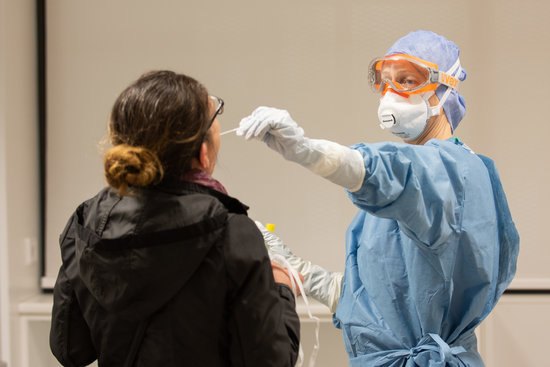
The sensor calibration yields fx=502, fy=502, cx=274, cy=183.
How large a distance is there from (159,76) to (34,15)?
5.88 feet

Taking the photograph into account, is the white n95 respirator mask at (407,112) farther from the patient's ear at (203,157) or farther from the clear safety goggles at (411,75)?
the patient's ear at (203,157)

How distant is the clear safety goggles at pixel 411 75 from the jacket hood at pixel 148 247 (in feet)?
2.23

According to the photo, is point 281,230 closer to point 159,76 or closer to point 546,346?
point 546,346

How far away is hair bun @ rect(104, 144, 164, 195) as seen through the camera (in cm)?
79

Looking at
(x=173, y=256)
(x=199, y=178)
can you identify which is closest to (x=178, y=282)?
(x=173, y=256)

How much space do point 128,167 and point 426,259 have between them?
68 cm

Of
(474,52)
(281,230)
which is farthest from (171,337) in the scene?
(474,52)

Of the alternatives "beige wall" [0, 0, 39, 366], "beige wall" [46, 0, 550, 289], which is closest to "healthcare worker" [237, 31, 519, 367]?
"beige wall" [46, 0, 550, 289]

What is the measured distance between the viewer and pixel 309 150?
2.95 feet

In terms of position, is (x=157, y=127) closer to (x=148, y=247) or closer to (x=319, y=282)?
(x=148, y=247)

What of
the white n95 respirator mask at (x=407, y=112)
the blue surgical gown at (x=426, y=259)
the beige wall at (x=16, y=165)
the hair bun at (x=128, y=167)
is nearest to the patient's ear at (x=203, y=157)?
the hair bun at (x=128, y=167)

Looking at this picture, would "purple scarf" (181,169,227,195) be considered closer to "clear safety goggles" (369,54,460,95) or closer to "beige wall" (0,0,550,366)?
"clear safety goggles" (369,54,460,95)

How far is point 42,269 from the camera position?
239 centimetres

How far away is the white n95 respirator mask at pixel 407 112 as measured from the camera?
1.30 meters
